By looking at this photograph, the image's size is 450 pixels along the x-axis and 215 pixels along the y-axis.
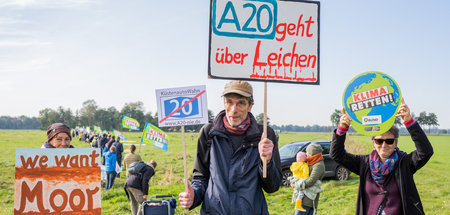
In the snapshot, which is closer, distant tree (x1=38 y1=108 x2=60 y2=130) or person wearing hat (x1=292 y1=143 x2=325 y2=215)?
person wearing hat (x1=292 y1=143 x2=325 y2=215)

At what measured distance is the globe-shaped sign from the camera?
3.01 meters

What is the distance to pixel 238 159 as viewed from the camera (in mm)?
2535

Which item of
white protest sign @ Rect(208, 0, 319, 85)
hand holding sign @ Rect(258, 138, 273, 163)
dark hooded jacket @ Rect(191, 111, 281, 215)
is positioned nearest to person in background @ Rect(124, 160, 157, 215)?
dark hooded jacket @ Rect(191, 111, 281, 215)

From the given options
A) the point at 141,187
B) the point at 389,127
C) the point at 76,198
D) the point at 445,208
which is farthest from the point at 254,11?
the point at 445,208

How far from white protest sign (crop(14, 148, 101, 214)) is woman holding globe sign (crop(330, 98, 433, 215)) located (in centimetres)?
230

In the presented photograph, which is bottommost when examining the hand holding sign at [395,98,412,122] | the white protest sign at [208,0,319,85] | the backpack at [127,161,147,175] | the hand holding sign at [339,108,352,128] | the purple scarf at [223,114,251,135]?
the backpack at [127,161,147,175]

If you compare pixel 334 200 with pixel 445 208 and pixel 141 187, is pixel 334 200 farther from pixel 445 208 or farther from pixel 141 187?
pixel 141 187

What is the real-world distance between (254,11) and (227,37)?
1.05 ft

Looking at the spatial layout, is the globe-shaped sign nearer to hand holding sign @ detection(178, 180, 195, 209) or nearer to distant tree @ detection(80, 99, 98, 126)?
hand holding sign @ detection(178, 180, 195, 209)

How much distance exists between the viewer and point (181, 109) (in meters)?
3.42

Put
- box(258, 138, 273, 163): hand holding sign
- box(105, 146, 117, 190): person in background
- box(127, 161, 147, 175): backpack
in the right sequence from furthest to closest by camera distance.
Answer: box(105, 146, 117, 190): person in background < box(127, 161, 147, 175): backpack < box(258, 138, 273, 163): hand holding sign

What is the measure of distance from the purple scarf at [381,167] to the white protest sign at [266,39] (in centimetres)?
94

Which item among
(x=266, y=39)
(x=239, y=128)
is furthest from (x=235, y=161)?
(x=266, y=39)

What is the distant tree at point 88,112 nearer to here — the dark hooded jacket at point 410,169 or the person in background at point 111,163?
the person in background at point 111,163
